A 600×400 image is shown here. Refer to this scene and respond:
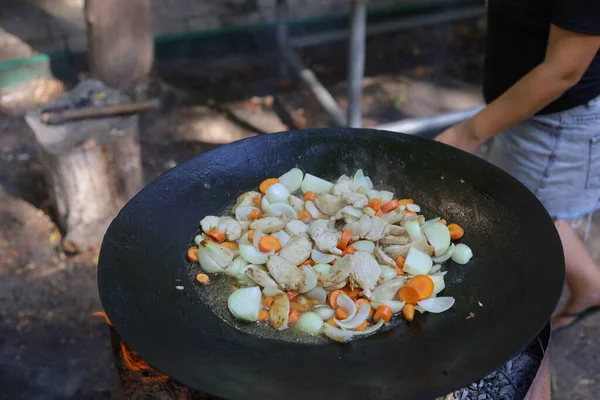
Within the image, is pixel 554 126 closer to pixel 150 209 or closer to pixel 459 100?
pixel 150 209

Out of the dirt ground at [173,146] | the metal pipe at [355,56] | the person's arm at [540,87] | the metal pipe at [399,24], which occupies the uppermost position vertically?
the person's arm at [540,87]

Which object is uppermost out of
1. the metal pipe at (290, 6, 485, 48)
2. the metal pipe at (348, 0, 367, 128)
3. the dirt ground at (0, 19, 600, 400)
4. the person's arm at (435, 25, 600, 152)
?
the person's arm at (435, 25, 600, 152)

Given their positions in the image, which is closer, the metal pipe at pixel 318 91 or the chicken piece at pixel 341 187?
the chicken piece at pixel 341 187

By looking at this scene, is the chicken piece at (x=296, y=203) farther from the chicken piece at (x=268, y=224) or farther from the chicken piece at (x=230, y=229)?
the chicken piece at (x=230, y=229)

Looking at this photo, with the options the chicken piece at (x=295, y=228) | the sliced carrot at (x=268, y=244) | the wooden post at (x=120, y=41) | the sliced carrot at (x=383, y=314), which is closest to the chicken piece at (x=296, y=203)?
the chicken piece at (x=295, y=228)

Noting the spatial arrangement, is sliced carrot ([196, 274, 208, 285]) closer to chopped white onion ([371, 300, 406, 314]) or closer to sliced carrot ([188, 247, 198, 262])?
sliced carrot ([188, 247, 198, 262])

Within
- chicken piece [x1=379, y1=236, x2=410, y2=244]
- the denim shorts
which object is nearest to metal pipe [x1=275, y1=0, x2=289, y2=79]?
the denim shorts

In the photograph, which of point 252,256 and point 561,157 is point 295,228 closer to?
point 252,256
